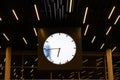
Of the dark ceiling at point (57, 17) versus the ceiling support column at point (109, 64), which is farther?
the ceiling support column at point (109, 64)

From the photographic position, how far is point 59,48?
767cm

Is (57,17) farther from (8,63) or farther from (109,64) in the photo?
(109,64)

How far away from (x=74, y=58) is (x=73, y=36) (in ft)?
2.35

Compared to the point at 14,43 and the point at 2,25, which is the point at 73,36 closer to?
the point at 2,25

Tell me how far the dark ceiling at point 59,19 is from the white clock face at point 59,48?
1.85ft

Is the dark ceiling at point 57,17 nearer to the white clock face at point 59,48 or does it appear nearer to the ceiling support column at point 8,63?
the white clock face at point 59,48

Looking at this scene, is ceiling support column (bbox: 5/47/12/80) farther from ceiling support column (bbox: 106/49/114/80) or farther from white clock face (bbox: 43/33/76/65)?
white clock face (bbox: 43/33/76/65)

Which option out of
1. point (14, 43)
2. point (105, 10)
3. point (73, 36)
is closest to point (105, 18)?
point (105, 10)

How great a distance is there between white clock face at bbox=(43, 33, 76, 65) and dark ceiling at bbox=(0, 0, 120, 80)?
56 cm

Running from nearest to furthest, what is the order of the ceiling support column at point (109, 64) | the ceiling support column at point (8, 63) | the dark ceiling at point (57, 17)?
the dark ceiling at point (57, 17)
the ceiling support column at point (8, 63)
the ceiling support column at point (109, 64)

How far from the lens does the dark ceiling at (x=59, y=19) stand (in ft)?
30.7

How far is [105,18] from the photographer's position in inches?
423

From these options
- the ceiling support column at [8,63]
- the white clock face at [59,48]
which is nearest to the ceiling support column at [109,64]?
the ceiling support column at [8,63]

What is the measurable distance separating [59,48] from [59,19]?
234 centimetres
